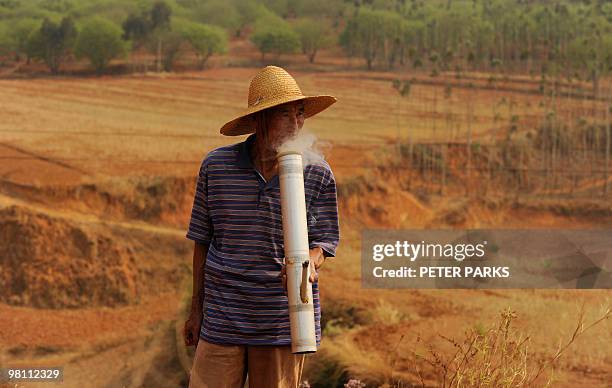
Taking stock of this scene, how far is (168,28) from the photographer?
8.98 m

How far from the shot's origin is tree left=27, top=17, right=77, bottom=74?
889 centimetres

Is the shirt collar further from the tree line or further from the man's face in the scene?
the tree line

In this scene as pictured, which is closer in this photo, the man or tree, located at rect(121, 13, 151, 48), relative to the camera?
the man

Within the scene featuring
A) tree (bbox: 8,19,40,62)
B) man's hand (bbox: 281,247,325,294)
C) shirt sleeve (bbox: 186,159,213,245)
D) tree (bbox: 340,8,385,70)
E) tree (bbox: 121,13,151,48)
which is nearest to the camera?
man's hand (bbox: 281,247,325,294)

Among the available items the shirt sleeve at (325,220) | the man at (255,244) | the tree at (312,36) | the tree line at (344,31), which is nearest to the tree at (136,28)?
the tree line at (344,31)

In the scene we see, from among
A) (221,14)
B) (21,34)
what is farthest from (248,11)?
(21,34)

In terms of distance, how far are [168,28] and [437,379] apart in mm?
3301

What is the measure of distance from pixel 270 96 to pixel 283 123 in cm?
8

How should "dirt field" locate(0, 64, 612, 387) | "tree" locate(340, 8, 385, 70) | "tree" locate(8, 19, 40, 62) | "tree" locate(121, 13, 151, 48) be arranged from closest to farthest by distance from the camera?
"dirt field" locate(0, 64, 612, 387)
"tree" locate(8, 19, 40, 62)
"tree" locate(121, 13, 151, 48)
"tree" locate(340, 8, 385, 70)

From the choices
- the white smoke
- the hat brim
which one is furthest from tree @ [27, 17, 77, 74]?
the white smoke

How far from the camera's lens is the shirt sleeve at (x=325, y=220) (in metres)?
3.64

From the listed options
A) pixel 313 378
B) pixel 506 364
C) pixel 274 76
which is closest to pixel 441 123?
pixel 313 378

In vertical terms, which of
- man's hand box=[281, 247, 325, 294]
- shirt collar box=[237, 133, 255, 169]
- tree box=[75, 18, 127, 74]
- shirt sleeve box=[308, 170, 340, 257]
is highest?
tree box=[75, 18, 127, 74]

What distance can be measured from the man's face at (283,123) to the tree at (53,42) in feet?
17.9
